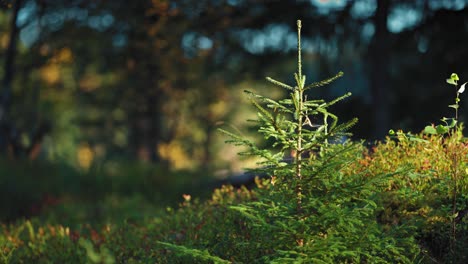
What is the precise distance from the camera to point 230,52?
1405 cm

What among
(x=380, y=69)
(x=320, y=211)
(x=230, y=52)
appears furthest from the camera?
(x=230, y=52)

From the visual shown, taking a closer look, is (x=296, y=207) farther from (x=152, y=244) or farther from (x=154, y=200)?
(x=154, y=200)

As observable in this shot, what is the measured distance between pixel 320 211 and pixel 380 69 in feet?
28.0

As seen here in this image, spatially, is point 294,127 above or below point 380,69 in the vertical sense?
below

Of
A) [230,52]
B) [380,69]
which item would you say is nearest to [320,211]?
[380,69]

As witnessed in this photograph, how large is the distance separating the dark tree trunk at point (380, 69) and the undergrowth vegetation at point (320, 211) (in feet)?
17.6

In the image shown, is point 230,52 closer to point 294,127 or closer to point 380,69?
point 380,69

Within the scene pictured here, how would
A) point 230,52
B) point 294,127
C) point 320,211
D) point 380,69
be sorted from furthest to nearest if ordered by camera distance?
1. point 230,52
2. point 380,69
3. point 294,127
4. point 320,211

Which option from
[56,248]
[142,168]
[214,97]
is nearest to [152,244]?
[56,248]

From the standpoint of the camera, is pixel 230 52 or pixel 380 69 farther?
pixel 230 52

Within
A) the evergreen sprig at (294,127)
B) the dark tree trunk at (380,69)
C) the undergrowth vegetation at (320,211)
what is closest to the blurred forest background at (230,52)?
the dark tree trunk at (380,69)

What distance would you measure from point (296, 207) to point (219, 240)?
128 cm

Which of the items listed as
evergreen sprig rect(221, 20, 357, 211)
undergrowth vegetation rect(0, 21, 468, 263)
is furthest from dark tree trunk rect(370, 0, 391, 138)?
evergreen sprig rect(221, 20, 357, 211)

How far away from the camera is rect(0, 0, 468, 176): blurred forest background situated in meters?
11.8
